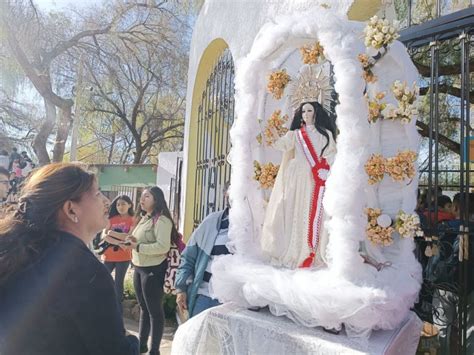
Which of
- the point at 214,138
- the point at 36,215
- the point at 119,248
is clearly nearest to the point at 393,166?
the point at 36,215

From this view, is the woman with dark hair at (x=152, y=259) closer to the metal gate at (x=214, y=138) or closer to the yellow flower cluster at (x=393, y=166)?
the metal gate at (x=214, y=138)

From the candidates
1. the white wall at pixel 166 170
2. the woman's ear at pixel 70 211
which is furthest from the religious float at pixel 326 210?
the white wall at pixel 166 170

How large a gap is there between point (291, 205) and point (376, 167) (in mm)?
687

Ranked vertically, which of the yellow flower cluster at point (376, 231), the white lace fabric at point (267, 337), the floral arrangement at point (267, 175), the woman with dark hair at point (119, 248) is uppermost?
the floral arrangement at point (267, 175)

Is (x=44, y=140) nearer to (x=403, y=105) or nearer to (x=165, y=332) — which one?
(x=165, y=332)

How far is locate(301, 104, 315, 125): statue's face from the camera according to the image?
10.3ft

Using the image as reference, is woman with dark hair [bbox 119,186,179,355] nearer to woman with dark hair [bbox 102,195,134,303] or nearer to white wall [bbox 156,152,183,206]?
woman with dark hair [bbox 102,195,134,303]

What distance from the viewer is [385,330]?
2559mm

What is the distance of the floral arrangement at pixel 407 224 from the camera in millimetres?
2635

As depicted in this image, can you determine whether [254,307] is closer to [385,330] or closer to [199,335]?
[199,335]

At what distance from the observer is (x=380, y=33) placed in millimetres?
2701

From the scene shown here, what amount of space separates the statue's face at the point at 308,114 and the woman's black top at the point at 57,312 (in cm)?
211

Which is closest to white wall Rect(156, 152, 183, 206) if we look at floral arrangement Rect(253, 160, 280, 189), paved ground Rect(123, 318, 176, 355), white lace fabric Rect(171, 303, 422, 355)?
paved ground Rect(123, 318, 176, 355)

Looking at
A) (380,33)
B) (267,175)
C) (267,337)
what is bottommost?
(267,337)
